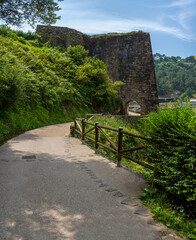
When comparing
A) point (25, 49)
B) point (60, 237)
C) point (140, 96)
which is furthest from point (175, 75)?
point (60, 237)

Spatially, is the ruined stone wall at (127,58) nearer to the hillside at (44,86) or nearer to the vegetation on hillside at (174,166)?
the hillside at (44,86)

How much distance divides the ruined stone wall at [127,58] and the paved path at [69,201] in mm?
20105

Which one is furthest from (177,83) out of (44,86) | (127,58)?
(44,86)

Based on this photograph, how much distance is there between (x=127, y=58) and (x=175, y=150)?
996 inches

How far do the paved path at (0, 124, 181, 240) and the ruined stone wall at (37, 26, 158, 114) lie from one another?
2011cm

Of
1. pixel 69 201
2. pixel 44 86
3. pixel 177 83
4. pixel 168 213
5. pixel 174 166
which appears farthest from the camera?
pixel 177 83

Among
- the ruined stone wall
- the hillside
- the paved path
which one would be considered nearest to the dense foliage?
the ruined stone wall

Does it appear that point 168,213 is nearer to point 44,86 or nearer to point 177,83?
point 44,86

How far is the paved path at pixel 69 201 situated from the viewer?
2.96 meters

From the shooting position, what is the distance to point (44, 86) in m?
16.2

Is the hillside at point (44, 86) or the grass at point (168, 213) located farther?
the hillside at point (44, 86)

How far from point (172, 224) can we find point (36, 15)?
8.34m

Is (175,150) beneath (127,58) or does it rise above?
beneath

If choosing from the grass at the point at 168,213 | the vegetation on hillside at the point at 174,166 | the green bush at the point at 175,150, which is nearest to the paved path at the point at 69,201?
the grass at the point at 168,213
